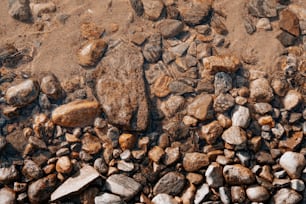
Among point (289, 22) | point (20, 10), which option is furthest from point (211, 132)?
point (20, 10)

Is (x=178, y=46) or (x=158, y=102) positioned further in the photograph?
(x=178, y=46)

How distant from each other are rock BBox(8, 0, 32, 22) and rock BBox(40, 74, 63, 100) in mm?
1048

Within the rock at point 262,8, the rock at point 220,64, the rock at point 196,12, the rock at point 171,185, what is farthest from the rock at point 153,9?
the rock at point 171,185

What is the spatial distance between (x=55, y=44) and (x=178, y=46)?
159 cm

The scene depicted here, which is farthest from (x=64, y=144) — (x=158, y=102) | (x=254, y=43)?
(x=254, y=43)

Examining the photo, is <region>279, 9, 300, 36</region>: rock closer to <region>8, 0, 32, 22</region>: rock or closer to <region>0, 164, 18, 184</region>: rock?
<region>8, 0, 32, 22</region>: rock

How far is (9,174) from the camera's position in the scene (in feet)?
12.3

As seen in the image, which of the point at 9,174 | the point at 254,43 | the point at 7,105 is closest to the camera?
the point at 9,174

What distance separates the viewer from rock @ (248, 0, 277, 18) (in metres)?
4.52

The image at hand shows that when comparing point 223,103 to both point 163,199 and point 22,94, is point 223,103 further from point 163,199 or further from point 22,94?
point 22,94

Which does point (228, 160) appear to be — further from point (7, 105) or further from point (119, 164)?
point (7, 105)

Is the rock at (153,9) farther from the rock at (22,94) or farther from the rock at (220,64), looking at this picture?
the rock at (22,94)

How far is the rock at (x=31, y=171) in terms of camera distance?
374 cm

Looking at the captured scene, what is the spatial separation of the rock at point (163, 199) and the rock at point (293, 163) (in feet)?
4.04
